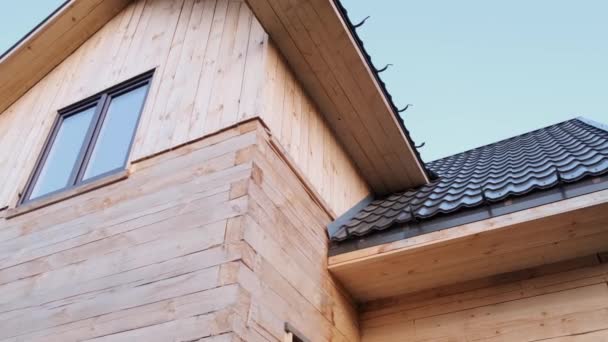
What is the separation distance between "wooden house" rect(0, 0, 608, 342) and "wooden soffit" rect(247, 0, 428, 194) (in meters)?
0.02

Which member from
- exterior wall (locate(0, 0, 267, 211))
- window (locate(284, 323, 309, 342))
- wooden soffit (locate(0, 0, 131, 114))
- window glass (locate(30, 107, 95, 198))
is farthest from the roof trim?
wooden soffit (locate(0, 0, 131, 114))

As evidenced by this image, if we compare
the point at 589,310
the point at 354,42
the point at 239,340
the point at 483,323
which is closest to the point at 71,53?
the point at 354,42

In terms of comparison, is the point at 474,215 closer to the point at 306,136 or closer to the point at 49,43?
the point at 306,136

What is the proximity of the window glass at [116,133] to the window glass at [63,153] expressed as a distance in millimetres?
224

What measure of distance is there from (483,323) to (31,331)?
2883mm

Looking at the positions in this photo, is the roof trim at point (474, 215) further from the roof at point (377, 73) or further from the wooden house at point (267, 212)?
the roof at point (377, 73)

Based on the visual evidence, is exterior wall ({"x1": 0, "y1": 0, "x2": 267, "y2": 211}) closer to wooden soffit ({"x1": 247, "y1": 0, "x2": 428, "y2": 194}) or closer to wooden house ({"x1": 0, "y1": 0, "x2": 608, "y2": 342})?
wooden house ({"x1": 0, "y1": 0, "x2": 608, "y2": 342})

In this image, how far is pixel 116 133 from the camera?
416cm

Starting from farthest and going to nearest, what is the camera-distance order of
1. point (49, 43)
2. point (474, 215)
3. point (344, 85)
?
point (49, 43), point (344, 85), point (474, 215)

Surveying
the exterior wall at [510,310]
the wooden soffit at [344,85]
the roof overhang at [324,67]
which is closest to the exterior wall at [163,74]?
the roof overhang at [324,67]

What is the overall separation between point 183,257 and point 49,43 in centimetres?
380

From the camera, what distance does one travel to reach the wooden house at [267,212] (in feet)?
9.24

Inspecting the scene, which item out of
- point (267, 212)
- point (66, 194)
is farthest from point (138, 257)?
point (66, 194)

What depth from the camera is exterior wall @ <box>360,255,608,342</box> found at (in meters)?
3.17
